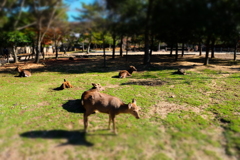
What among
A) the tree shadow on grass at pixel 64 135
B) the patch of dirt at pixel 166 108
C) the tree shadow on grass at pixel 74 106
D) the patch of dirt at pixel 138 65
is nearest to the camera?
the tree shadow on grass at pixel 64 135

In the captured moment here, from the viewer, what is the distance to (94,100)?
5.99 metres

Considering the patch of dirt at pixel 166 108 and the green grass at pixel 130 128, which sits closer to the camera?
the green grass at pixel 130 128

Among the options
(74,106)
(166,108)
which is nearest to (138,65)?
(166,108)

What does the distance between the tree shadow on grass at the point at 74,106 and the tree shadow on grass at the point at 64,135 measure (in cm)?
202

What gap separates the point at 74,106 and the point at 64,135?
9.34ft

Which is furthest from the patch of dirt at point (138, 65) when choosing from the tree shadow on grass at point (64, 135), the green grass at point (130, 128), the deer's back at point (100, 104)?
the deer's back at point (100, 104)

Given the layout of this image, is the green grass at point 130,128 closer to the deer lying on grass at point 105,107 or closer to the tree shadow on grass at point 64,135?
the tree shadow on grass at point 64,135

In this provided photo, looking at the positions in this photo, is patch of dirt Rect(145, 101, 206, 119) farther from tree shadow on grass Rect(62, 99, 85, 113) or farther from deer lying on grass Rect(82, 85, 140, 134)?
tree shadow on grass Rect(62, 99, 85, 113)

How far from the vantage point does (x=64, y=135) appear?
18.9 feet

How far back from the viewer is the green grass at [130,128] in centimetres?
491

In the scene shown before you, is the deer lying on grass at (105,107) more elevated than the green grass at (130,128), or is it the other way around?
the deer lying on grass at (105,107)

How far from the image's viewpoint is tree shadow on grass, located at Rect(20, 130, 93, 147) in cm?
536

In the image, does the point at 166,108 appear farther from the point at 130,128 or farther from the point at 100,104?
the point at 100,104

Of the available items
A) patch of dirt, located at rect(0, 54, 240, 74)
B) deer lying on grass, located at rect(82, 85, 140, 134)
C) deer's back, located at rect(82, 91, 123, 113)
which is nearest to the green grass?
deer lying on grass, located at rect(82, 85, 140, 134)
